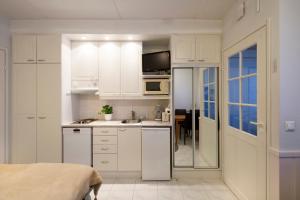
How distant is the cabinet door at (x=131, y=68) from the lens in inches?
161

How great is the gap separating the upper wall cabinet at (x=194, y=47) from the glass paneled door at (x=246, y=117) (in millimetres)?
317

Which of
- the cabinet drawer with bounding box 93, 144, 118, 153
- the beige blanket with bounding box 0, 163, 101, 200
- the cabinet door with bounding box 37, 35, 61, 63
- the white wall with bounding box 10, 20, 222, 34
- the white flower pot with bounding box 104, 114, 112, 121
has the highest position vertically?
the white wall with bounding box 10, 20, 222, 34

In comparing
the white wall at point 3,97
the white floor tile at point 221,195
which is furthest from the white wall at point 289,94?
the white wall at point 3,97

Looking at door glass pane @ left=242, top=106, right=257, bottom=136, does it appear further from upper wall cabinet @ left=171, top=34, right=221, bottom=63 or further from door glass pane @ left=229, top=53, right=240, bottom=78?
upper wall cabinet @ left=171, top=34, right=221, bottom=63

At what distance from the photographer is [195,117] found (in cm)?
380

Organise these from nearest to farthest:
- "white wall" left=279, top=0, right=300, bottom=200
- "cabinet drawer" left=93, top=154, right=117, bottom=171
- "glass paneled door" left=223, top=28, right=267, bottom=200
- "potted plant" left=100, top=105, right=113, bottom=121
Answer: "white wall" left=279, top=0, right=300, bottom=200, "glass paneled door" left=223, top=28, right=267, bottom=200, "cabinet drawer" left=93, top=154, right=117, bottom=171, "potted plant" left=100, top=105, right=113, bottom=121

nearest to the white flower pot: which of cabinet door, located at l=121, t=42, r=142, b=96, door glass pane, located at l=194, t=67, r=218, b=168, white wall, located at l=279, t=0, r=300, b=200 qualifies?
cabinet door, located at l=121, t=42, r=142, b=96

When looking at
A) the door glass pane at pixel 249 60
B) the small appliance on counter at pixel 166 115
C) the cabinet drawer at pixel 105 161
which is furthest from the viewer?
the small appliance on counter at pixel 166 115

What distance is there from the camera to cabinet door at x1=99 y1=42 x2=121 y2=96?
13.5ft

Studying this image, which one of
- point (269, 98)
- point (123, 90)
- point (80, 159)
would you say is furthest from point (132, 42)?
point (269, 98)

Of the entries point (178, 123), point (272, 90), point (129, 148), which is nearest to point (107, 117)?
point (129, 148)

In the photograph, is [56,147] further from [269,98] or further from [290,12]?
[290,12]

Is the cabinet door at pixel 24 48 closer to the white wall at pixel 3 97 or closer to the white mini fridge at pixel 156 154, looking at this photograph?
the white wall at pixel 3 97

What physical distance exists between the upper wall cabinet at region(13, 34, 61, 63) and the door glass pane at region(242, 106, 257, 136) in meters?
2.89
